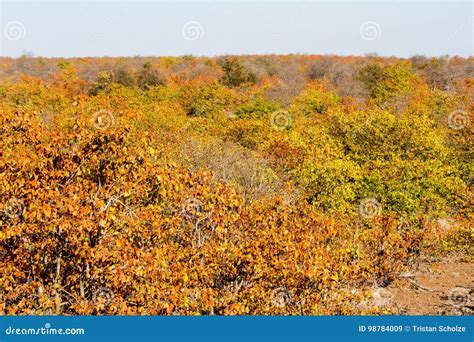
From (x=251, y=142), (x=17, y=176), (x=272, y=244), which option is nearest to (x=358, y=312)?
(x=272, y=244)

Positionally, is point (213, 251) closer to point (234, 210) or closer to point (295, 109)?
point (234, 210)

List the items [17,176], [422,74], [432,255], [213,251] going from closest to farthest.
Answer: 1. [17,176]
2. [213,251]
3. [432,255]
4. [422,74]

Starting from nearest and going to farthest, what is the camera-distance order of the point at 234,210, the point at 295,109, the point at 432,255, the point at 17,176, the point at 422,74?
the point at 17,176 < the point at 234,210 < the point at 432,255 < the point at 295,109 < the point at 422,74

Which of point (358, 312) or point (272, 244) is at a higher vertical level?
point (272, 244)

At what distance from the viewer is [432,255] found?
31.8m

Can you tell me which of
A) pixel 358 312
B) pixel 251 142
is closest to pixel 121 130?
pixel 358 312

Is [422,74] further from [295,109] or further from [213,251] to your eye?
[213,251]

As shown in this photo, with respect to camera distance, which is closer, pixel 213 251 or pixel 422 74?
pixel 213 251

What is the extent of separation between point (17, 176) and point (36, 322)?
2.94m

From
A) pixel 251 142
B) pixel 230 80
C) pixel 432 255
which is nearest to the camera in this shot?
pixel 432 255

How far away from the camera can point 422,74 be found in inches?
4385

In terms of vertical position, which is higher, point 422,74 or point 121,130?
point 422,74

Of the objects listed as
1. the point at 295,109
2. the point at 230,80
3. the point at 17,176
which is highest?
the point at 230,80

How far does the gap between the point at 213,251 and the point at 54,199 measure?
11.9 ft
